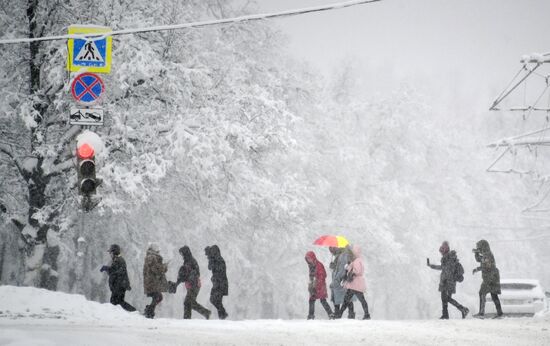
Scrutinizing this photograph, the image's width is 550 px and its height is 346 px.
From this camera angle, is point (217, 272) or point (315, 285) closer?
point (217, 272)

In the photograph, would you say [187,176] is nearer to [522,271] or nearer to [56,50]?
[56,50]

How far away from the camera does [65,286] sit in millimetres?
27141

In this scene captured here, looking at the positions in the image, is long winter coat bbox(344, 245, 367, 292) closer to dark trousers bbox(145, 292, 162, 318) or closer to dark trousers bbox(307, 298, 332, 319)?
dark trousers bbox(307, 298, 332, 319)

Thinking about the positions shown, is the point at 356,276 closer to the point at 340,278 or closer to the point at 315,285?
the point at 340,278

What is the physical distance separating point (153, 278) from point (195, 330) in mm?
3638

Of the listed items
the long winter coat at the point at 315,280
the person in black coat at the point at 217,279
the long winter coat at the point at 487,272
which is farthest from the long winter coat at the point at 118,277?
the long winter coat at the point at 487,272

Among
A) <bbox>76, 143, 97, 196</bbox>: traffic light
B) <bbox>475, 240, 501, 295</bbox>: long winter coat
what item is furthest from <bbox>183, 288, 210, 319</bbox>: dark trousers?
<bbox>475, 240, 501, 295</bbox>: long winter coat

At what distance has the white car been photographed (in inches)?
628

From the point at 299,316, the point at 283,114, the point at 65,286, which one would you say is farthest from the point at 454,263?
the point at 65,286

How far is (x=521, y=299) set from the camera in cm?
1616

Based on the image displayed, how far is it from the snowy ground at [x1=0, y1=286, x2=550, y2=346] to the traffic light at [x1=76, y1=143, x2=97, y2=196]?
2116 mm

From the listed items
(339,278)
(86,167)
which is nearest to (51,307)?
(86,167)

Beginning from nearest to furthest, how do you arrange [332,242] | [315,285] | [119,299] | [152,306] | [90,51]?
[90,51] → [152,306] → [119,299] → [315,285] → [332,242]

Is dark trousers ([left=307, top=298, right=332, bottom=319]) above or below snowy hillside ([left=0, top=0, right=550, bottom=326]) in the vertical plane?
below
